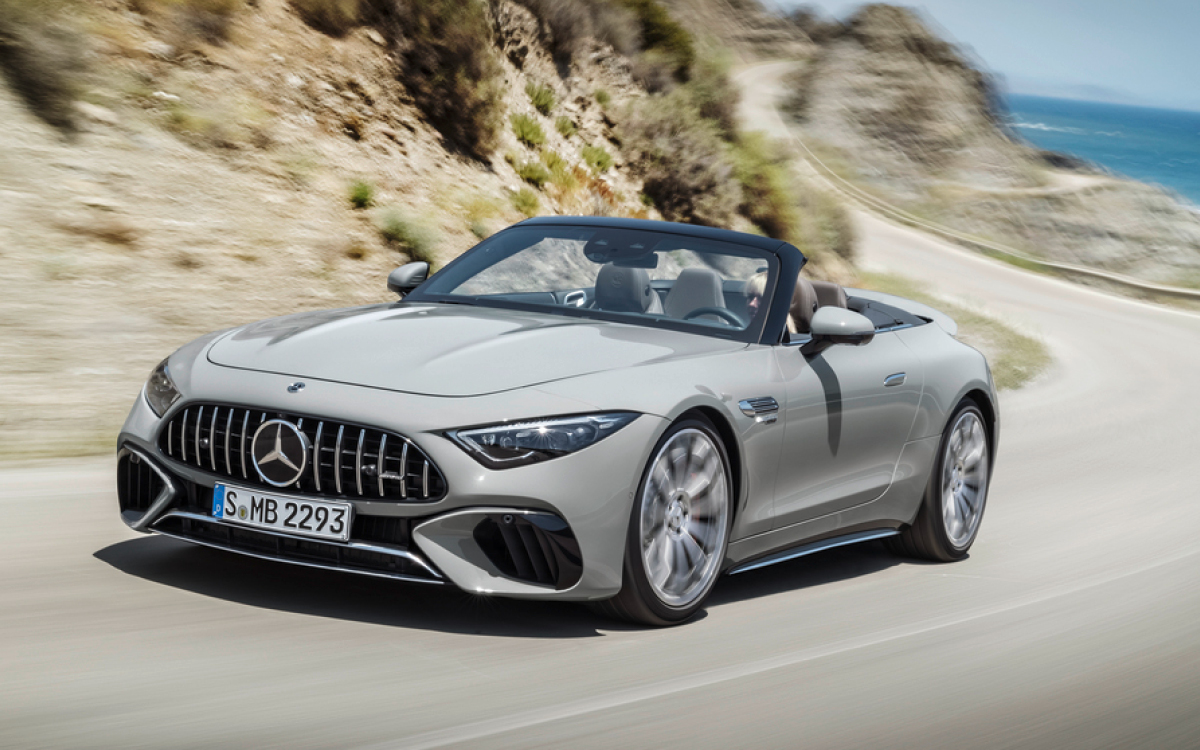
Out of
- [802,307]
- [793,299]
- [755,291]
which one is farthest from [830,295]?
[755,291]

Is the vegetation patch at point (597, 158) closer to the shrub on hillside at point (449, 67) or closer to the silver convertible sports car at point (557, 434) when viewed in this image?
the shrub on hillside at point (449, 67)

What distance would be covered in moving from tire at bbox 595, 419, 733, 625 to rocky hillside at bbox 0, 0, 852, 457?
14.6 ft

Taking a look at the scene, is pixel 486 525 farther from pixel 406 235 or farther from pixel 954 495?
pixel 406 235

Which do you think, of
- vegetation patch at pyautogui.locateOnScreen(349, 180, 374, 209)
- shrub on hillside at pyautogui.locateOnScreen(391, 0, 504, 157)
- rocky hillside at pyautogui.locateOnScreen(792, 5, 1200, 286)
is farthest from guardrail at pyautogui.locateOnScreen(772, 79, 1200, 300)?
vegetation patch at pyautogui.locateOnScreen(349, 180, 374, 209)

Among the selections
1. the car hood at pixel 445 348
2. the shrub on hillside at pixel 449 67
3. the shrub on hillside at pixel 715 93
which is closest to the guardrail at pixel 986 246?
the shrub on hillside at pixel 715 93

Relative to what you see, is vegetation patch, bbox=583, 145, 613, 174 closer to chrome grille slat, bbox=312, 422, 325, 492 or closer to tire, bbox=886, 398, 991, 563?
tire, bbox=886, 398, 991, 563

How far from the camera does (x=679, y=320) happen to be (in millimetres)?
5547

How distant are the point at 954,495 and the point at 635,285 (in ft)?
6.49

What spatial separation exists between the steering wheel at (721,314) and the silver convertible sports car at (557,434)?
0.04ft

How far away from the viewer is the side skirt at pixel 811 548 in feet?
16.9

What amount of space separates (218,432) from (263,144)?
9.70 m

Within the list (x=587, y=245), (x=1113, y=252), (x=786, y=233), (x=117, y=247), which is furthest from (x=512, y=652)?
(x=1113, y=252)

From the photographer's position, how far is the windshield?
5602 millimetres

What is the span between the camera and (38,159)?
1132cm
